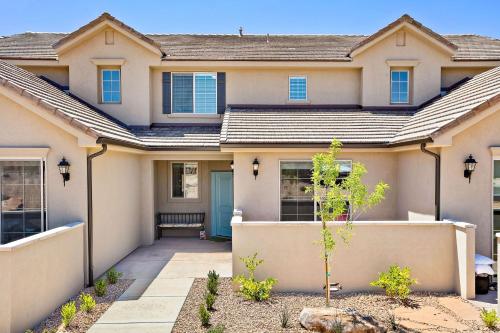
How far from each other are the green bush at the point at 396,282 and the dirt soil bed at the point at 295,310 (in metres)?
0.21

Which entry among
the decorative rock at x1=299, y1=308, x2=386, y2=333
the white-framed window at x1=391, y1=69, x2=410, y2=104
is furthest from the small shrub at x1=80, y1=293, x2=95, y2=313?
the white-framed window at x1=391, y1=69, x2=410, y2=104

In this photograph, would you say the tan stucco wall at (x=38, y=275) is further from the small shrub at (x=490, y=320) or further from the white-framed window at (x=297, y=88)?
the white-framed window at (x=297, y=88)

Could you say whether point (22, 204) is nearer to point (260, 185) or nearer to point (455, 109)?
point (260, 185)

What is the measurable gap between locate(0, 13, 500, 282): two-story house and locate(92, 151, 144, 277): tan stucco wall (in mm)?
65

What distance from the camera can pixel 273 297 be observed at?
8406 mm

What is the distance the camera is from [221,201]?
15117 millimetres

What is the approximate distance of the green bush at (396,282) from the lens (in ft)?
26.6

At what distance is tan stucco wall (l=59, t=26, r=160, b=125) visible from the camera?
14180mm

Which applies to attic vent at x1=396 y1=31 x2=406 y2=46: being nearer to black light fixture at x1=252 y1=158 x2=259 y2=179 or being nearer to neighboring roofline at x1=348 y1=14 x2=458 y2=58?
neighboring roofline at x1=348 y1=14 x2=458 y2=58

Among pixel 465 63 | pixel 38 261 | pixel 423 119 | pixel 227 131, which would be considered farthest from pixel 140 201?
pixel 465 63

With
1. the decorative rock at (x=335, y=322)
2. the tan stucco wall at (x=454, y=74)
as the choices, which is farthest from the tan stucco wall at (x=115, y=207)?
the tan stucco wall at (x=454, y=74)

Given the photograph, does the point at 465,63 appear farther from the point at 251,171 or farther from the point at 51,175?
the point at 51,175

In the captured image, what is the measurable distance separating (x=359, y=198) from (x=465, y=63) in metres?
11.5

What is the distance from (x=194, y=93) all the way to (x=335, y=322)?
10.9 metres
